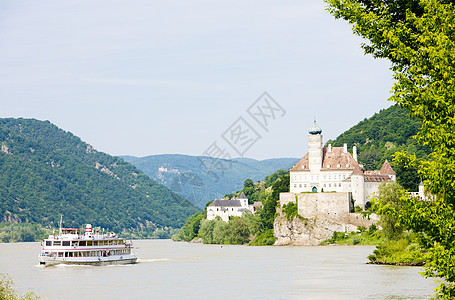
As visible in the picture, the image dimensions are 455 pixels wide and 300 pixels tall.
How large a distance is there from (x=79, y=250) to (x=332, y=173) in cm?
5008

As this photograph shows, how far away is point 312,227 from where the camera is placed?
10700cm

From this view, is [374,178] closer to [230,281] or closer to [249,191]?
[230,281]

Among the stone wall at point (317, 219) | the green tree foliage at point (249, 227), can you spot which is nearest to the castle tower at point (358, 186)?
the stone wall at point (317, 219)

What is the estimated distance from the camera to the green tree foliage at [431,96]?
49.0ft

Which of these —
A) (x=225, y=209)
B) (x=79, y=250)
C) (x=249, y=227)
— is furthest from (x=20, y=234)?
(x=79, y=250)

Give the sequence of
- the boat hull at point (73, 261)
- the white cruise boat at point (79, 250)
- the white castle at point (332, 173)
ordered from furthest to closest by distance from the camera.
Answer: the white castle at point (332, 173) → the white cruise boat at point (79, 250) → the boat hull at point (73, 261)

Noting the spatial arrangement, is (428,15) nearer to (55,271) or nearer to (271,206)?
(55,271)

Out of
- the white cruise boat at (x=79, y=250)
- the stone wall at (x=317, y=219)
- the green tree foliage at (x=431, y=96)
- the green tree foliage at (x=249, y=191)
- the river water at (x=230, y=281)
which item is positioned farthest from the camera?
the green tree foliage at (x=249, y=191)

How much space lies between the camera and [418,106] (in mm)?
15398

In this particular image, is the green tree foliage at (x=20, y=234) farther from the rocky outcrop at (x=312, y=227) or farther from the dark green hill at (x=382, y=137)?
the dark green hill at (x=382, y=137)

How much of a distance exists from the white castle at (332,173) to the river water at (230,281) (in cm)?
3439

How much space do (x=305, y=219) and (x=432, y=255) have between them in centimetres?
9324

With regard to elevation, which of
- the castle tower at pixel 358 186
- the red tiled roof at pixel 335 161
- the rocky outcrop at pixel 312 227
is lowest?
the rocky outcrop at pixel 312 227

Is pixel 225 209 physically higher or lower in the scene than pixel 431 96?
lower
